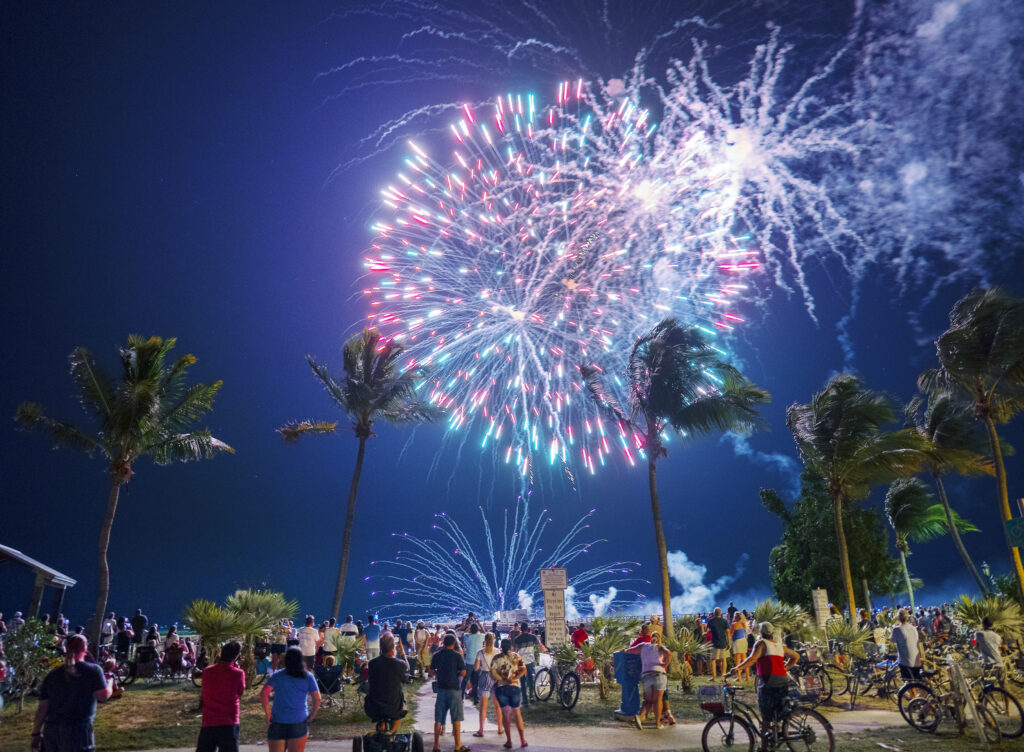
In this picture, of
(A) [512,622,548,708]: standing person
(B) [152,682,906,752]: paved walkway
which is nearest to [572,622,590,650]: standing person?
(A) [512,622,548,708]: standing person

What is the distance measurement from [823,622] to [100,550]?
22.4 meters

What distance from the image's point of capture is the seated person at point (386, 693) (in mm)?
7859

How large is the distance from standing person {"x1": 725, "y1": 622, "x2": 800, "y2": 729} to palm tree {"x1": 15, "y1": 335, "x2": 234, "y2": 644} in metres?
19.2

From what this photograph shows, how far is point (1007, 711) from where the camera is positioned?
11.9 meters

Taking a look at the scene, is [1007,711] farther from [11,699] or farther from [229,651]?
[11,699]

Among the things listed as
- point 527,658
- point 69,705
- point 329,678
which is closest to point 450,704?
point 329,678

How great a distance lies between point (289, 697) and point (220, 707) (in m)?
0.70

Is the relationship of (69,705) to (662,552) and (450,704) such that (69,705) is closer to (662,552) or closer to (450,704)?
(450,704)

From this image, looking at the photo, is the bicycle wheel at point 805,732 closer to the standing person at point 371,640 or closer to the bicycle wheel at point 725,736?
the bicycle wheel at point 725,736

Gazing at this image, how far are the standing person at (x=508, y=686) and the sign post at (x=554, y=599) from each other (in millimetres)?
6605

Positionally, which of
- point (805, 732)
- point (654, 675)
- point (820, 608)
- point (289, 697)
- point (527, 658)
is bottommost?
point (805, 732)

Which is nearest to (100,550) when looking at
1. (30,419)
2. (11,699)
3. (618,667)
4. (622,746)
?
(30,419)

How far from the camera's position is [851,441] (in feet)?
86.3

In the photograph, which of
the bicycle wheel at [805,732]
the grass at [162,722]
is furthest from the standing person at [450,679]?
the bicycle wheel at [805,732]
